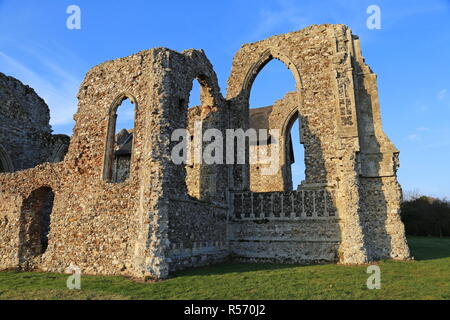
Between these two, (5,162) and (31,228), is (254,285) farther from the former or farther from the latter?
(5,162)

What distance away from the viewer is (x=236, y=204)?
13281mm

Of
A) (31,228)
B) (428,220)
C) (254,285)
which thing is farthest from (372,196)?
(428,220)

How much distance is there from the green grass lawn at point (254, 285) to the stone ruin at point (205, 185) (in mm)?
1058

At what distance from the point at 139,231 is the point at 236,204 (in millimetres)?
5207

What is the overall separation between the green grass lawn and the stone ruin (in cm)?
106

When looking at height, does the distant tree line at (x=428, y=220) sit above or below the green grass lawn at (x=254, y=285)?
above

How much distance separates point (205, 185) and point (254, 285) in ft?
19.6

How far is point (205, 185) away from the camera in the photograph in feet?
42.4

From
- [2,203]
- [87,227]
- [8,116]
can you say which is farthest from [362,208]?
[8,116]

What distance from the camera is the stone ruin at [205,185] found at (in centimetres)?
956
